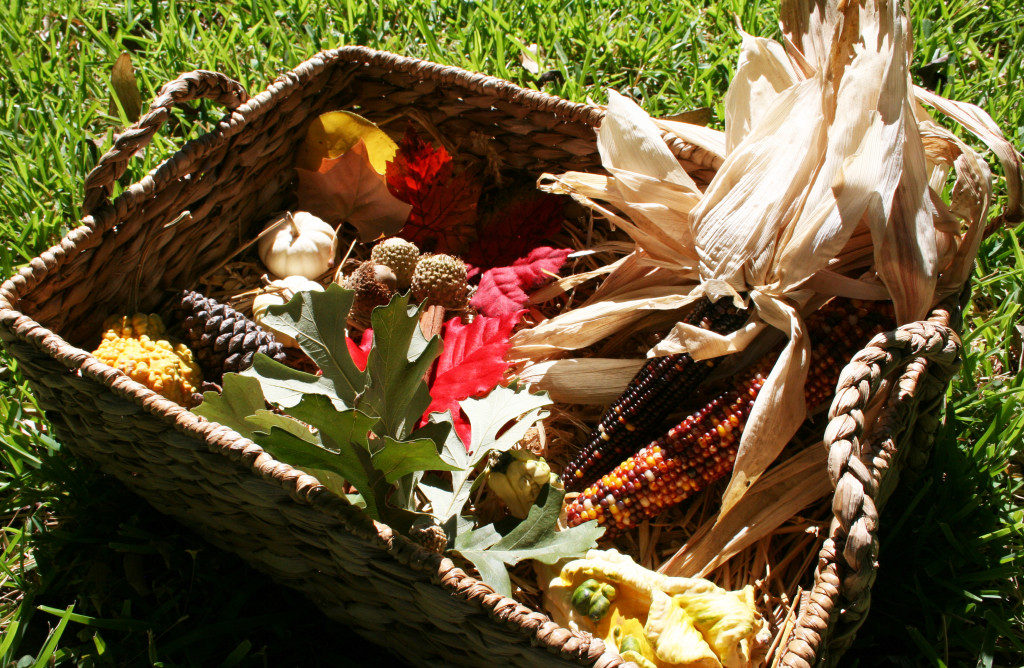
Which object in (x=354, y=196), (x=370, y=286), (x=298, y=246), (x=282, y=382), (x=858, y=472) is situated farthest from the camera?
(x=354, y=196)

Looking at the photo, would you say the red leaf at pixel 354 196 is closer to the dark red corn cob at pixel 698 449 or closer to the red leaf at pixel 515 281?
the red leaf at pixel 515 281

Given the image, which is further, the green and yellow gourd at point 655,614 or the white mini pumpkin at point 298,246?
the white mini pumpkin at point 298,246

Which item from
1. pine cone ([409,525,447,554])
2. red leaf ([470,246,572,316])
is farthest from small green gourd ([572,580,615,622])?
red leaf ([470,246,572,316])

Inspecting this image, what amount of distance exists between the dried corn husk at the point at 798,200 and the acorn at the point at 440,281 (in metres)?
0.21

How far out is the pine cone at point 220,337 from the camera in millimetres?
1484

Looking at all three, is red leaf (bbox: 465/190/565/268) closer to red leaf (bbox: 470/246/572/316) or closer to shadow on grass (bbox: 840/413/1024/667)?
red leaf (bbox: 470/246/572/316)

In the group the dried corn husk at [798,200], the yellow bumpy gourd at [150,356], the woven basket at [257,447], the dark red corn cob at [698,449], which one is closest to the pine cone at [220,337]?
the yellow bumpy gourd at [150,356]

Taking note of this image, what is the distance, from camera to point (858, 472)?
961mm

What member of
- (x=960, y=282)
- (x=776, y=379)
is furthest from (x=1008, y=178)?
(x=776, y=379)

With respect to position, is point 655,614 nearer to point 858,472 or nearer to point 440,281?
point 858,472

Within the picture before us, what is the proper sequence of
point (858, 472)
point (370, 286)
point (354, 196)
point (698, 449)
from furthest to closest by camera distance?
point (354, 196) < point (370, 286) < point (698, 449) < point (858, 472)

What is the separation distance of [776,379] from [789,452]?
9.4 inches

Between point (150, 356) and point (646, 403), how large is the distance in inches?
34.0

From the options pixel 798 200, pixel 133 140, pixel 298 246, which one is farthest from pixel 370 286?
A: pixel 798 200
